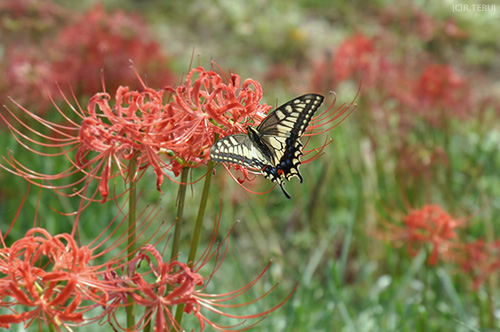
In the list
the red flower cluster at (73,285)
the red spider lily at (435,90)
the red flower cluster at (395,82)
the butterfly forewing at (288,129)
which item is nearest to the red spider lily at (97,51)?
the red flower cluster at (395,82)

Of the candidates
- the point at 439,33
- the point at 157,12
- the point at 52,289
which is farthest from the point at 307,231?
the point at 157,12

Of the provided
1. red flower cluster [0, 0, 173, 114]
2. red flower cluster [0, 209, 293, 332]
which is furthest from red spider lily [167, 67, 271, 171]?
red flower cluster [0, 0, 173, 114]

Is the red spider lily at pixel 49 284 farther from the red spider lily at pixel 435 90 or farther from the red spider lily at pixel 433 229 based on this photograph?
the red spider lily at pixel 435 90

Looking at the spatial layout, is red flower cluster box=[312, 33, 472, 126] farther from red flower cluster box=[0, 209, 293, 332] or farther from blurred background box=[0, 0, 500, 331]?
red flower cluster box=[0, 209, 293, 332]

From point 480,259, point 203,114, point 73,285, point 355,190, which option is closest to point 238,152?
point 203,114

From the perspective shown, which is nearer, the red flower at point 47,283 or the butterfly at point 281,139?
the red flower at point 47,283

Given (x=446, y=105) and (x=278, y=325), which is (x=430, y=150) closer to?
(x=446, y=105)
